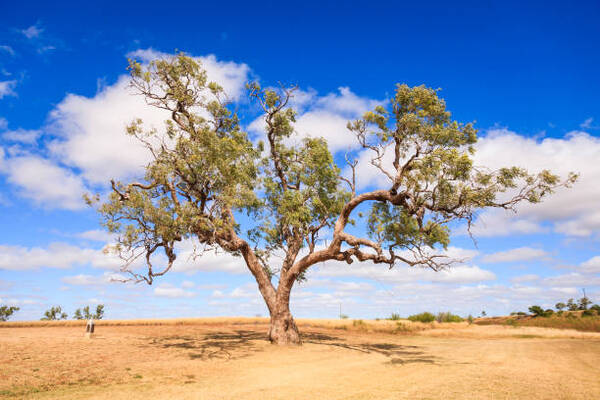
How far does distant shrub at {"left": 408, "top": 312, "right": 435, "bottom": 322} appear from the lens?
3956 cm

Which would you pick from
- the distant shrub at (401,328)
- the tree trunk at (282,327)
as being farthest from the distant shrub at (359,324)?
Result: the tree trunk at (282,327)

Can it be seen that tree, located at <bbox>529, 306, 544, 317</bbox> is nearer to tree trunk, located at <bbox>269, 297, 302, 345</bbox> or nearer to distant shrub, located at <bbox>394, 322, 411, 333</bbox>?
distant shrub, located at <bbox>394, 322, 411, 333</bbox>

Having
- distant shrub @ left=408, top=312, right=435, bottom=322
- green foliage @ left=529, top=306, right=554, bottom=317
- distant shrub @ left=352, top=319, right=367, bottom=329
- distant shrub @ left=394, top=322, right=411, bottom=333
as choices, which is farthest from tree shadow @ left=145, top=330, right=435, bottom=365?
green foliage @ left=529, top=306, right=554, bottom=317

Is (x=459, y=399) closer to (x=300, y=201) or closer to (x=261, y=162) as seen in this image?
(x=300, y=201)

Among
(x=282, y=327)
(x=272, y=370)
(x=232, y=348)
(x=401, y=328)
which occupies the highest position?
(x=282, y=327)

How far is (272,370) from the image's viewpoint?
13555 millimetres

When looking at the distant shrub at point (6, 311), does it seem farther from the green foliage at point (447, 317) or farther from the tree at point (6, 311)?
the green foliage at point (447, 317)

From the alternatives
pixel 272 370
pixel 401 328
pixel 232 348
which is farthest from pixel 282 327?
pixel 401 328

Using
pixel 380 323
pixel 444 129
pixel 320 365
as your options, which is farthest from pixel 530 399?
pixel 380 323

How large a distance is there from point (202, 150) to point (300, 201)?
19.7ft

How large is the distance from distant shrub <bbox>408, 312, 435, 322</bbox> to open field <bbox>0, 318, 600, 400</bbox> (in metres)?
19.0

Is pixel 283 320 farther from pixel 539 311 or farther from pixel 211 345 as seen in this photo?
pixel 539 311

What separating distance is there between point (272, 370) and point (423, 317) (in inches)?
1192

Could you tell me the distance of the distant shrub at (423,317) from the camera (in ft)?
130
